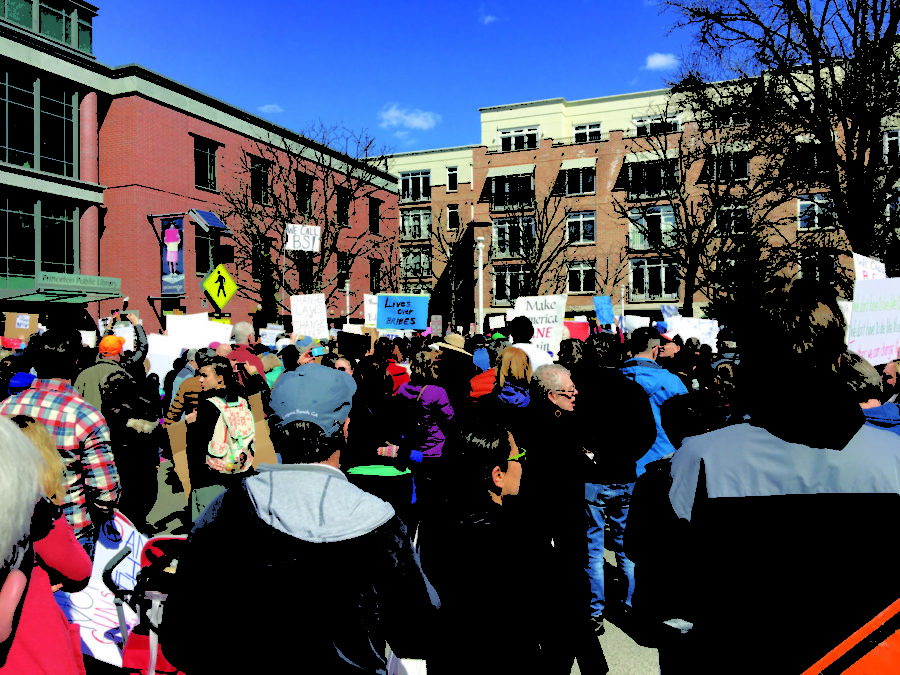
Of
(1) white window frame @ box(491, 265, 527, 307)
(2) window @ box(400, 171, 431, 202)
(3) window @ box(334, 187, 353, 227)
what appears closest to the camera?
(3) window @ box(334, 187, 353, 227)

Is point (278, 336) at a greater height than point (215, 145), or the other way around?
point (215, 145)

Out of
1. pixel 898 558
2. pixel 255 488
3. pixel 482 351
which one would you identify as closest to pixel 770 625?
pixel 898 558

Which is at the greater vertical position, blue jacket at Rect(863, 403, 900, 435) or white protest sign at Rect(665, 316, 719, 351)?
white protest sign at Rect(665, 316, 719, 351)

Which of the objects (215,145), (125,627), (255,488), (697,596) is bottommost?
(125,627)

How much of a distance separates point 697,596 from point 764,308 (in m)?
0.83

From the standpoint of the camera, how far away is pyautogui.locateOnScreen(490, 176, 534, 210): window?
1745 inches

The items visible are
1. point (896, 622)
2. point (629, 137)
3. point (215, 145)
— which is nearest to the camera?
point (896, 622)

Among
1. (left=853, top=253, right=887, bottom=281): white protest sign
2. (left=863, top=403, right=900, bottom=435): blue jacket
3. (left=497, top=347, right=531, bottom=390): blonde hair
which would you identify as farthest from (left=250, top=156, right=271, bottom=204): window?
(left=863, top=403, right=900, bottom=435): blue jacket

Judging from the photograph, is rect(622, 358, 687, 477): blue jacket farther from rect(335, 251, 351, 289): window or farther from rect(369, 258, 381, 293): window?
rect(369, 258, 381, 293): window

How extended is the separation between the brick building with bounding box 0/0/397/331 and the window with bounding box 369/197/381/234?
13.1m

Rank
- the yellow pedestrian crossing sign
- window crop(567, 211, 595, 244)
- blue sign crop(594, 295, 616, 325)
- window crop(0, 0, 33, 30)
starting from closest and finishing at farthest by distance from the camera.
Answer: the yellow pedestrian crossing sign < blue sign crop(594, 295, 616, 325) < window crop(0, 0, 33, 30) < window crop(567, 211, 595, 244)

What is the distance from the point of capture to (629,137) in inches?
1700

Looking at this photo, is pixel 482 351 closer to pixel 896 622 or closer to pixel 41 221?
A: pixel 896 622

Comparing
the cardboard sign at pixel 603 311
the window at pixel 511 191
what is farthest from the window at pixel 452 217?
the cardboard sign at pixel 603 311
